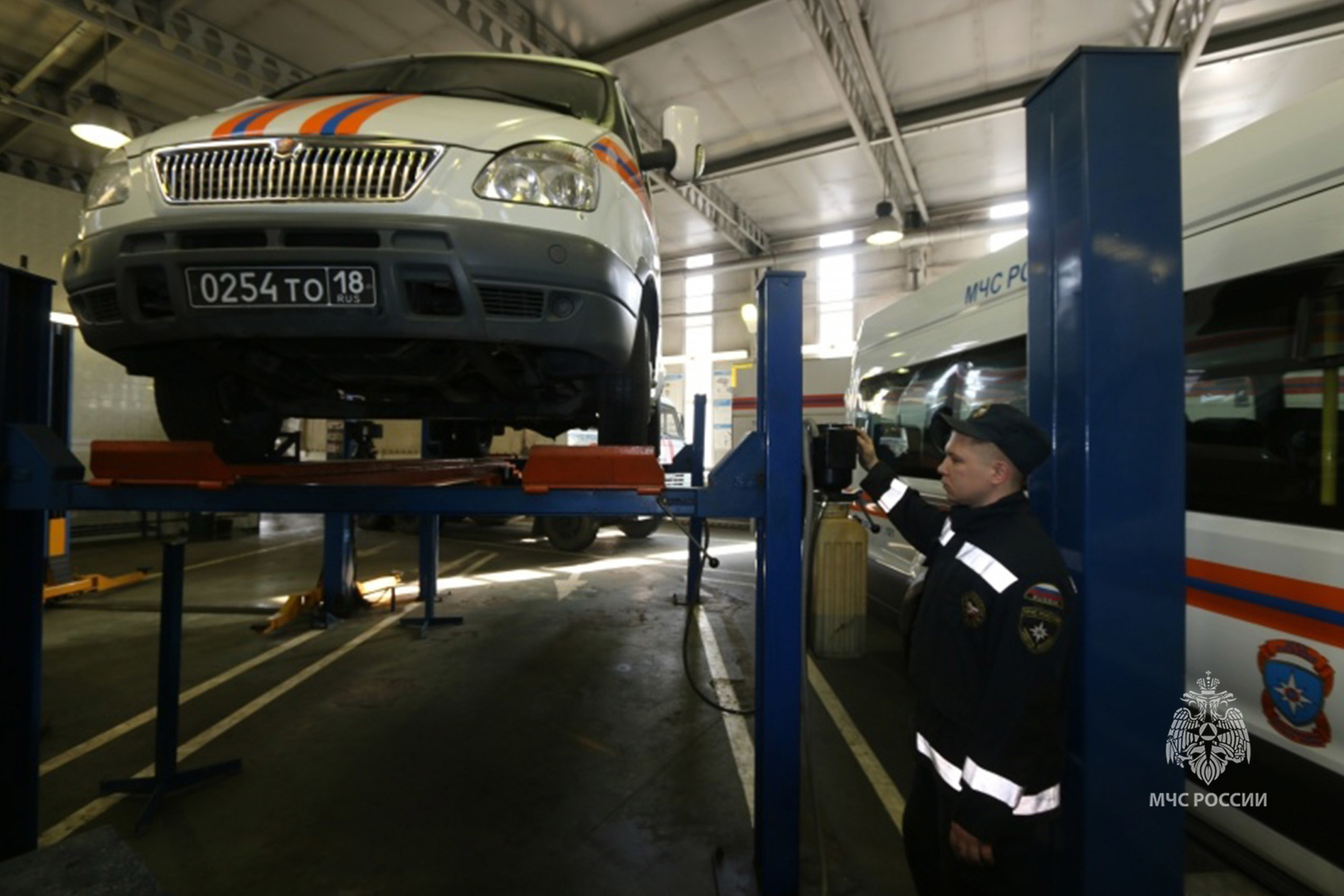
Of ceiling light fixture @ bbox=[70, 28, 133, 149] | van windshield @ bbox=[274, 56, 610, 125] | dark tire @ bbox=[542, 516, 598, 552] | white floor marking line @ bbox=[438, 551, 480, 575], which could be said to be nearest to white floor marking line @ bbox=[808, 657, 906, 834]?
van windshield @ bbox=[274, 56, 610, 125]

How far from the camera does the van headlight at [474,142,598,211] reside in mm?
1690

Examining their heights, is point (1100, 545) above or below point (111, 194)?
below

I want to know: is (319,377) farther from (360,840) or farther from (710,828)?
(710,828)

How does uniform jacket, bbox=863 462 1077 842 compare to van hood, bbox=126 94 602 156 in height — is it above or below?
below

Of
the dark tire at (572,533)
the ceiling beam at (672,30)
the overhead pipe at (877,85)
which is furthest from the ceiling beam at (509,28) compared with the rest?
the dark tire at (572,533)

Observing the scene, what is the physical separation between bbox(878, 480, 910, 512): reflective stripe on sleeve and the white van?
2.43 feet

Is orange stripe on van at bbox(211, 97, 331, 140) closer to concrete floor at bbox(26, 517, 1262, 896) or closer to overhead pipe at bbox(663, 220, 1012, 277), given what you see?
concrete floor at bbox(26, 517, 1262, 896)

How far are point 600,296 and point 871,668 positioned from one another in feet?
10.9

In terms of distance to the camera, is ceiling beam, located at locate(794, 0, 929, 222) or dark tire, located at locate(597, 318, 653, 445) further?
ceiling beam, located at locate(794, 0, 929, 222)

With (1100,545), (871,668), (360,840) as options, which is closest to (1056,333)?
(1100,545)

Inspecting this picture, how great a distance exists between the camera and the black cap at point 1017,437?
1.31 m

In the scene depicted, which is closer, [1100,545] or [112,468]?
[1100,545]

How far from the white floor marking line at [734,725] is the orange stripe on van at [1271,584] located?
1.69m

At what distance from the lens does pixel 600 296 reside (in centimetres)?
176
